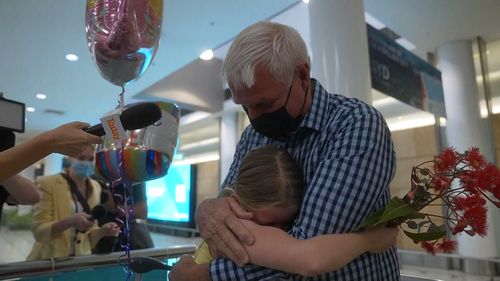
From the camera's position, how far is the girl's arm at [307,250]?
0.65 m

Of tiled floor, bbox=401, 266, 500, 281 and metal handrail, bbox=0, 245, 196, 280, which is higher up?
metal handrail, bbox=0, 245, 196, 280

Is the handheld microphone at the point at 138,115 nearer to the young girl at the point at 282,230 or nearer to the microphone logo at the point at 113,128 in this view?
the microphone logo at the point at 113,128

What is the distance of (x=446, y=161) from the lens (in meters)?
0.74

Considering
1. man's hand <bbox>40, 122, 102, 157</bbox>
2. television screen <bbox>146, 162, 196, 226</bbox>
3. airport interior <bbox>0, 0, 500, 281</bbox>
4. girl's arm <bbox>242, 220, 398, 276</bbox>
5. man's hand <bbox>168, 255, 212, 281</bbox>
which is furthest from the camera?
television screen <bbox>146, 162, 196, 226</bbox>

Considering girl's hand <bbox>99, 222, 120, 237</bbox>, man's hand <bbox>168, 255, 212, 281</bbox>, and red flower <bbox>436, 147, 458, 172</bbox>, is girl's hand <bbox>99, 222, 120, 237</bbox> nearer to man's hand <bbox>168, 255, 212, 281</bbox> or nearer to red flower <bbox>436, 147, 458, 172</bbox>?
man's hand <bbox>168, 255, 212, 281</bbox>

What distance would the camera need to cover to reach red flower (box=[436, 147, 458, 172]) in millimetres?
738

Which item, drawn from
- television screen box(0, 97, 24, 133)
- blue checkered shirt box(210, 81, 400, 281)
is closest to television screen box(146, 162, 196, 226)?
television screen box(0, 97, 24, 133)

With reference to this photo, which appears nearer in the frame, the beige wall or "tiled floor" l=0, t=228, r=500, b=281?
"tiled floor" l=0, t=228, r=500, b=281

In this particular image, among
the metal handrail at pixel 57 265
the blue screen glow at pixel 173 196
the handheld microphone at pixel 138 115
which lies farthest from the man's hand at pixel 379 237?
the blue screen glow at pixel 173 196

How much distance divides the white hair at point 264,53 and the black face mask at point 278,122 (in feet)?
0.23

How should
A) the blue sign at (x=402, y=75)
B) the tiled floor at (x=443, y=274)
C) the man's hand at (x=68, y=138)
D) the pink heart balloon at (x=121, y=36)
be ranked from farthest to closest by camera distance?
the tiled floor at (x=443, y=274) → the blue sign at (x=402, y=75) → the pink heart balloon at (x=121, y=36) → the man's hand at (x=68, y=138)

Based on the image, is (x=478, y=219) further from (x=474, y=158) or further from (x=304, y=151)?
(x=304, y=151)

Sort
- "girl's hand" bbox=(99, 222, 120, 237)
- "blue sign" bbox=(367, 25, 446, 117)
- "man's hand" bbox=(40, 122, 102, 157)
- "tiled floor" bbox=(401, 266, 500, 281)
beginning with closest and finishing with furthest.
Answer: "man's hand" bbox=(40, 122, 102, 157), "girl's hand" bbox=(99, 222, 120, 237), "blue sign" bbox=(367, 25, 446, 117), "tiled floor" bbox=(401, 266, 500, 281)

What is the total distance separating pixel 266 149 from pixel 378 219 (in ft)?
0.91
